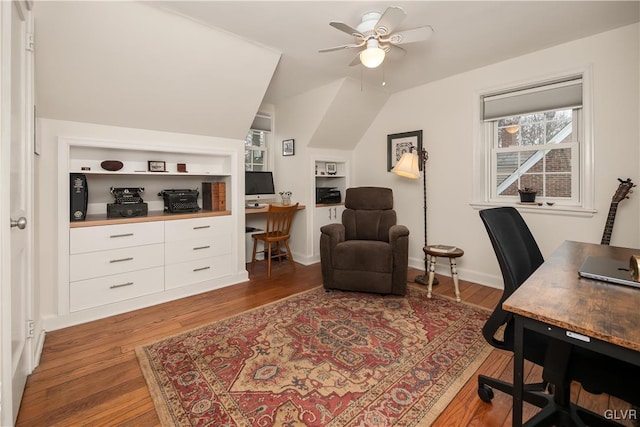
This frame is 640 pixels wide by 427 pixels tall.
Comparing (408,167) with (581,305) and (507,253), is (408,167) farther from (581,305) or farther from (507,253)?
(581,305)

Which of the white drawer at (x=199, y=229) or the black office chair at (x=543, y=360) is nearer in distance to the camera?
the black office chair at (x=543, y=360)

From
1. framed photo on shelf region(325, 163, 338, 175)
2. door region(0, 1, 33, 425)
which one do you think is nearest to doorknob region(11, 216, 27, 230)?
door region(0, 1, 33, 425)

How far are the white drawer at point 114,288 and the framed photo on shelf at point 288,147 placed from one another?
231 cm

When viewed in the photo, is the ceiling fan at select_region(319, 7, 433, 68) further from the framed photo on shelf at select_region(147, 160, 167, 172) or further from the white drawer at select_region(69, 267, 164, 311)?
the white drawer at select_region(69, 267, 164, 311)

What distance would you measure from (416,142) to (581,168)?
64.4 inches

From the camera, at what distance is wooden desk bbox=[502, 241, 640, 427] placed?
0.77 m

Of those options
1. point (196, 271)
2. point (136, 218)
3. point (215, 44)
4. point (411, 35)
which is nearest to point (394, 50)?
point (411, 35)

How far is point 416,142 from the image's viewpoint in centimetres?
372

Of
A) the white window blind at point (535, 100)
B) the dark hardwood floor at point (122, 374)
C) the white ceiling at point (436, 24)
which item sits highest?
the white ceiling at point (436, 24)

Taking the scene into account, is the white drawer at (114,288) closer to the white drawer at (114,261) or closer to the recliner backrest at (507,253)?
the white drawer at (114,261)

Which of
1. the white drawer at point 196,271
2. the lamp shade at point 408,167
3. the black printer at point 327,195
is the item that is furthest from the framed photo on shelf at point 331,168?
the white drawer at point 196,271

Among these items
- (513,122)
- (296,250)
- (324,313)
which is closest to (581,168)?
(513,122)

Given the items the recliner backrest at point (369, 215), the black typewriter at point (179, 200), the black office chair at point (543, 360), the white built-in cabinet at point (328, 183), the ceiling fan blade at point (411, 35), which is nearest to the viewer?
the black office chair at point (543, 360)

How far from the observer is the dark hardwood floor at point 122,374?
1.43 meters
